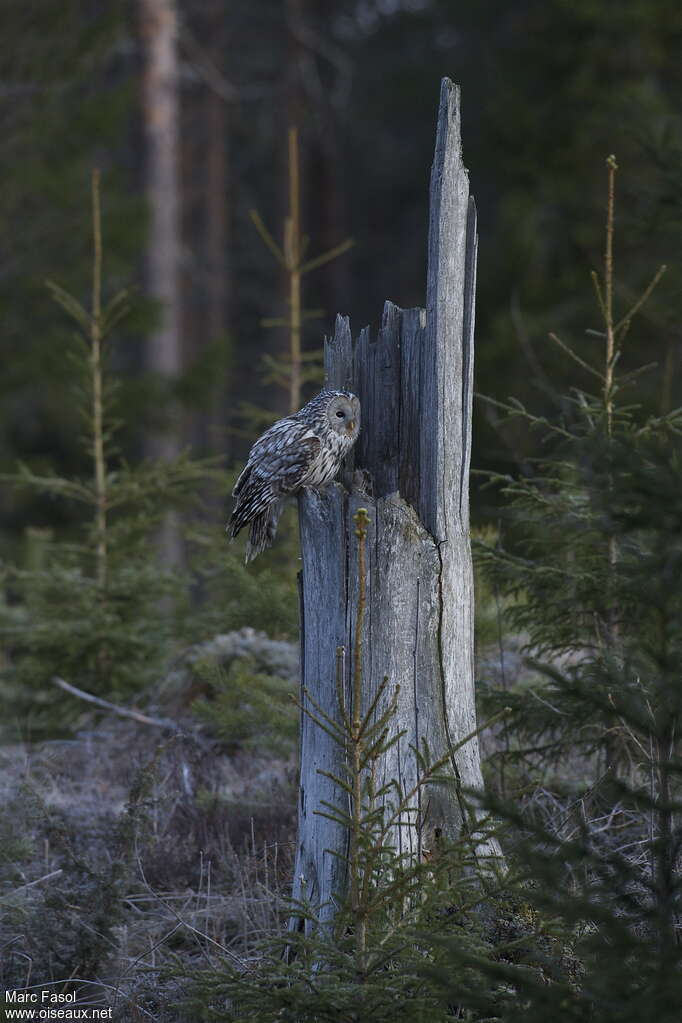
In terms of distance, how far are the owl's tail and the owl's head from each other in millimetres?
408

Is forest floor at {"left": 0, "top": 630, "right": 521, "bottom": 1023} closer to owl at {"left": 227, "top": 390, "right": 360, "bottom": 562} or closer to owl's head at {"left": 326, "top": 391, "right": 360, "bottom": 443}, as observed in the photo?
owl at {"left": 227, "top": 390, "right": 360, "bottom": 562}

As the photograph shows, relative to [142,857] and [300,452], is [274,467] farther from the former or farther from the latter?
[142,857]

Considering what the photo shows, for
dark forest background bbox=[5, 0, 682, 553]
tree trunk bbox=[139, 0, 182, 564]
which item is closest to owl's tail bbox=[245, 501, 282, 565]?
dark forest background bbox=[5, 0, 682, 553]

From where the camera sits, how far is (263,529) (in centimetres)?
440

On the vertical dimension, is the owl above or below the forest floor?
above

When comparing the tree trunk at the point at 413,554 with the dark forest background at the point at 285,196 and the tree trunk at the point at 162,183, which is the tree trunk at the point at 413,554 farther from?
the tree trunk at the point at 162,183

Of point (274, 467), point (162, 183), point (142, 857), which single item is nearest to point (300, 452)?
point (274, 467)

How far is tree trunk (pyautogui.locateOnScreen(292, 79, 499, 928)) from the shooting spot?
365 cm

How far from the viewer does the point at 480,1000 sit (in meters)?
2.35

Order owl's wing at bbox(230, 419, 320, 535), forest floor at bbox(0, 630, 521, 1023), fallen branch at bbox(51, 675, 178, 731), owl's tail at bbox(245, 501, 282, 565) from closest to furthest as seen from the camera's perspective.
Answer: forest floor at bbox(0, 630, 521, 1023), owl's wing at bbox(230, 419, 320, 535), owl's tail at bbox(245, 501, 282, 565), fallen branch at bbox(51, 675, 178, 731)

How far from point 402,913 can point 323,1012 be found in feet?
1.36

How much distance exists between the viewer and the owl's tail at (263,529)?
4297 millimetres

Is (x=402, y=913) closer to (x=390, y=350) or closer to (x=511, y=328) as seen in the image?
(x=390, y=350)

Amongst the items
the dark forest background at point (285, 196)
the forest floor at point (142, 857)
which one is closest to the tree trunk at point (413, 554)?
the forest floor at point (142, 857)
